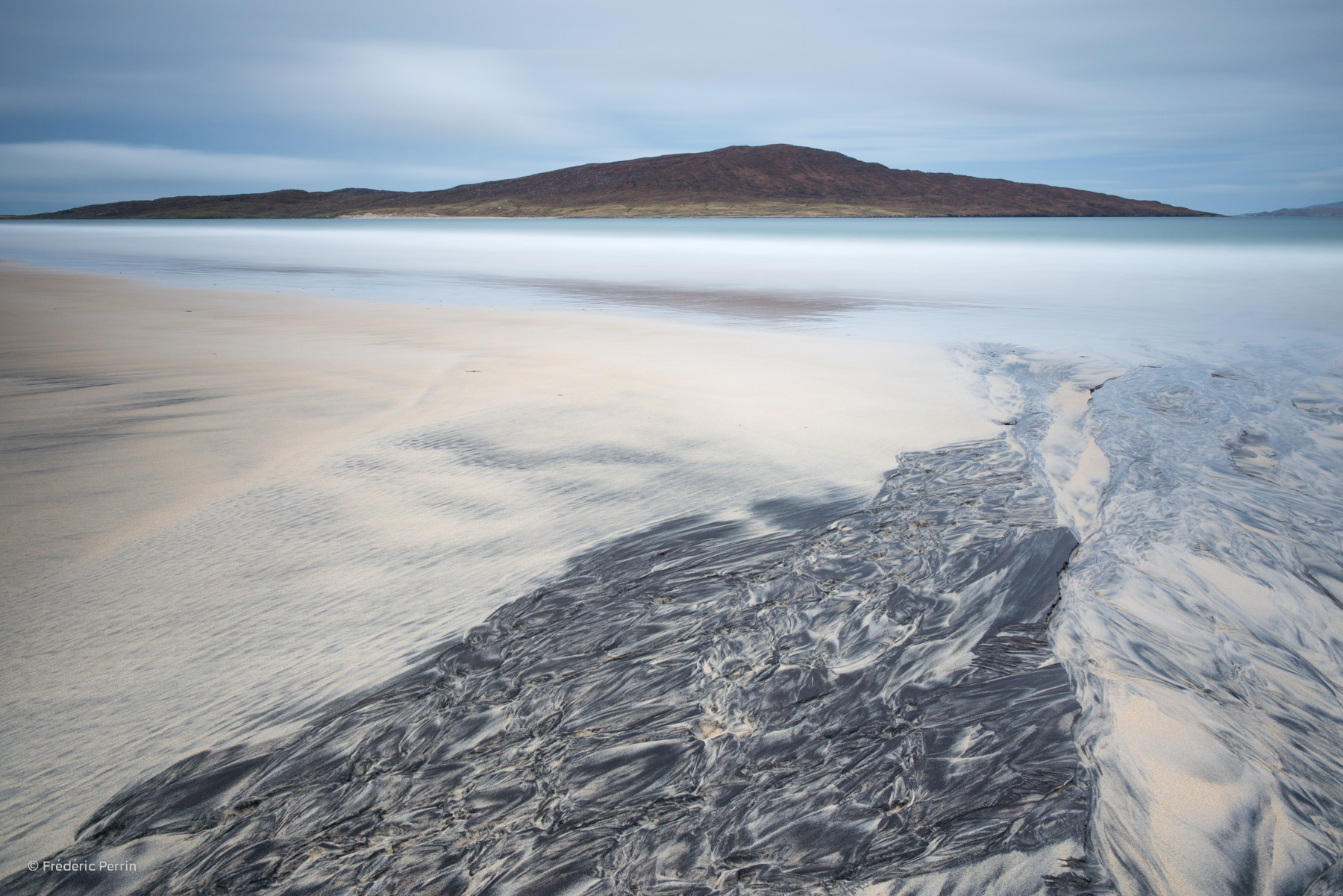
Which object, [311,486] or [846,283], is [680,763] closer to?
[311,486]

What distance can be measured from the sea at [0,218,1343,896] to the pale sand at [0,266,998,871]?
0.54 ft

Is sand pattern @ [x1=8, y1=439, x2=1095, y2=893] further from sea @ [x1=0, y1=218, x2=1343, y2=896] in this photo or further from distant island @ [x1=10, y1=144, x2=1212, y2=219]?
distant island @ [x1=10, y1=144, x2=1212, y2=219]

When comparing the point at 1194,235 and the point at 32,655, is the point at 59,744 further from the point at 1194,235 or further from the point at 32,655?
the point at 1194,235

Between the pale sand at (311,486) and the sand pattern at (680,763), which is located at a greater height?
the pale sand at (311,486)

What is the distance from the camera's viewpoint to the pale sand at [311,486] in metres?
1.70

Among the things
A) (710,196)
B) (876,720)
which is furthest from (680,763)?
(710,196)

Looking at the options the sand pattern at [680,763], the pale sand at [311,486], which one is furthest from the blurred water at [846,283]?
the sand pattern at [680,763]

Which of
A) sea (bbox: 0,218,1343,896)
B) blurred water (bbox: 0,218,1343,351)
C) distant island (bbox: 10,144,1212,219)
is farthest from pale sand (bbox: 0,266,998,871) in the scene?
distant island (bbox: 10,144,1212,219)

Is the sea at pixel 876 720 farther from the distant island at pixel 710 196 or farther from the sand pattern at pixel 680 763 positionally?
the distant island at pixel 710 196

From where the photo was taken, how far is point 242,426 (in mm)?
3662

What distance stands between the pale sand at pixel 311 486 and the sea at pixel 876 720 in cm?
16

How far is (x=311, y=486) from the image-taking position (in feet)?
9.55

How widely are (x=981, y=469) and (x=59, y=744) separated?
130 inches

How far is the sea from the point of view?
133 cm
